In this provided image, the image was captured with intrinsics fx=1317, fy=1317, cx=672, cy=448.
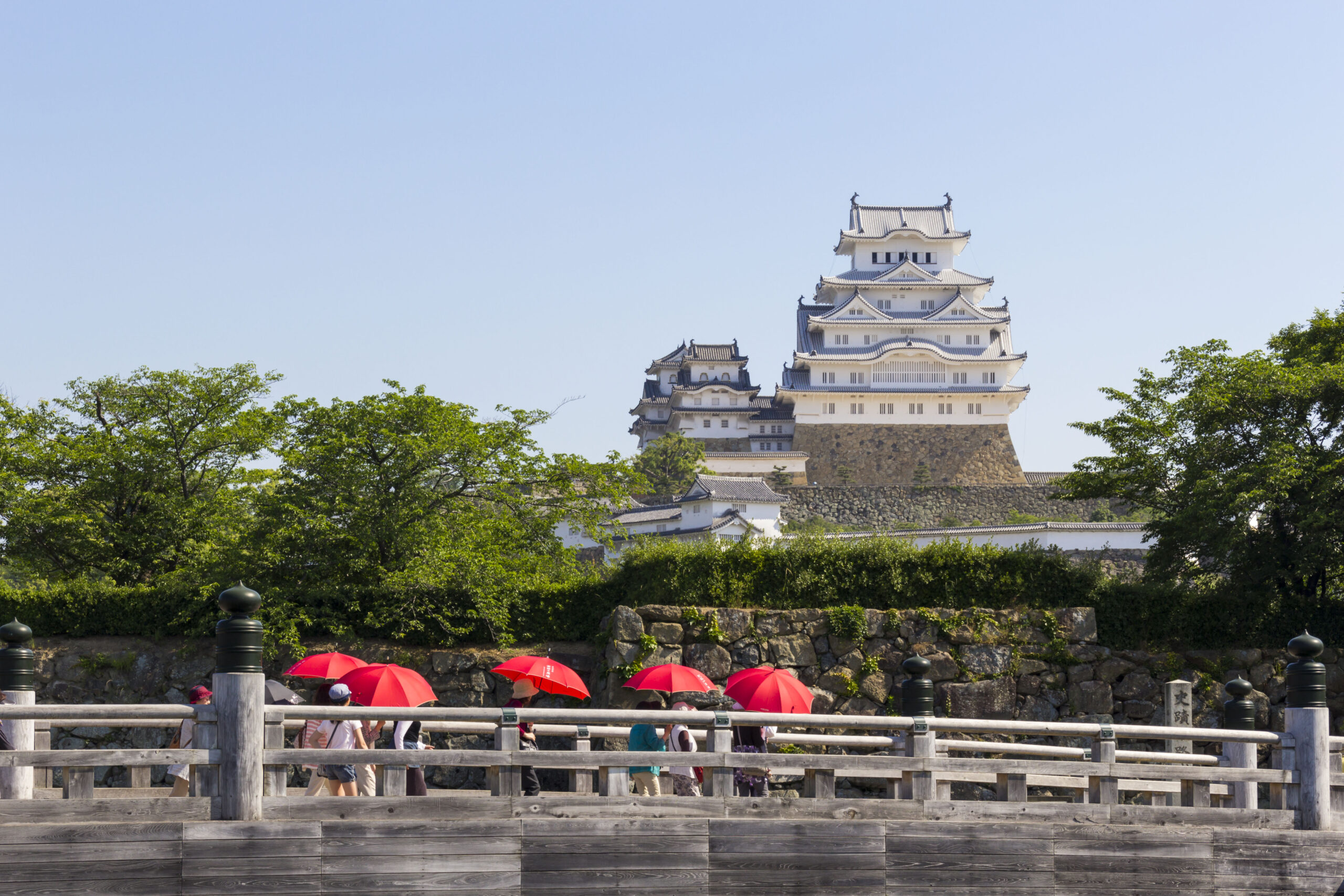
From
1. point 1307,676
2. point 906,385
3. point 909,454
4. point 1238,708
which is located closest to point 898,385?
point 906,385

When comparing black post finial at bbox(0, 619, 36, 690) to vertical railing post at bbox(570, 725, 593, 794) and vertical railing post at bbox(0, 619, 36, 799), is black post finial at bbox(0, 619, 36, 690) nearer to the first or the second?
vertical railing post at bbox(0, 619, 36, 799)

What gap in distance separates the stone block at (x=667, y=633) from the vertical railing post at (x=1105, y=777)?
29.8 feet

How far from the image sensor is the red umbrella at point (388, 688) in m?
12.0

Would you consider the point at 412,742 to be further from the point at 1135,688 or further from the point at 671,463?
the point at 671,463

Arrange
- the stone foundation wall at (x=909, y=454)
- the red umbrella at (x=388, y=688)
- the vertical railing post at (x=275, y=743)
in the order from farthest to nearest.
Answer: the stone foundation wall at (x=909, y=454) < the red umbrella at (x=388, y=688) < the vertical railing post at (x=275, y=743)

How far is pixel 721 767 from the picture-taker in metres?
10.0

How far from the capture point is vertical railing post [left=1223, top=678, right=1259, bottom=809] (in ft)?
39.0

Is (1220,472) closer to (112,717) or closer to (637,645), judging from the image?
(637,645)

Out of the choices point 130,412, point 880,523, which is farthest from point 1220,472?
point 880,523

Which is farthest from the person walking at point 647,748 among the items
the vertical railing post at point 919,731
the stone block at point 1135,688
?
the stone block at point 1135,688

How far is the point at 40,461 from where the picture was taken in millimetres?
24156

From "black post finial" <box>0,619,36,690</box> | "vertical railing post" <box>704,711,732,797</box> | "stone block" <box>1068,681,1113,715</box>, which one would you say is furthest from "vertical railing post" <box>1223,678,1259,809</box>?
"black post finial" <box>0,619,36,690</box>

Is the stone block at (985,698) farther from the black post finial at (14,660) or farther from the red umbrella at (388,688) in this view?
the black post finial at (14,660)

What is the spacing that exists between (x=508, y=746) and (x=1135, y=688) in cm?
1350
